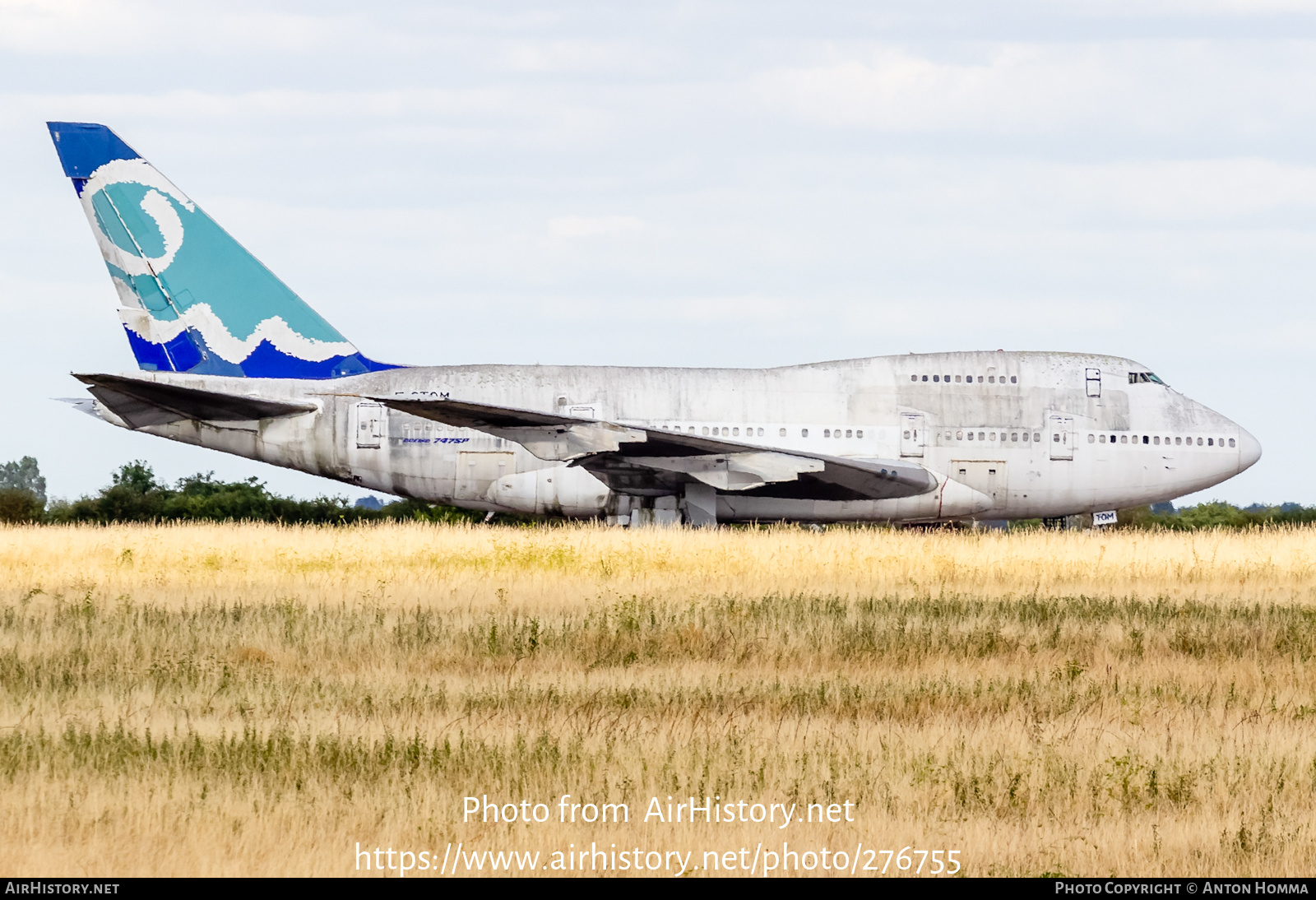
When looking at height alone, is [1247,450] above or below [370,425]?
below

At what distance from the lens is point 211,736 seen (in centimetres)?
878

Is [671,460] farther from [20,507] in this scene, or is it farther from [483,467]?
[20,507]

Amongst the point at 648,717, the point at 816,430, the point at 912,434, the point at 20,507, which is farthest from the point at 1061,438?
the point at 20,507

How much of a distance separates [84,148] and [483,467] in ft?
31.7

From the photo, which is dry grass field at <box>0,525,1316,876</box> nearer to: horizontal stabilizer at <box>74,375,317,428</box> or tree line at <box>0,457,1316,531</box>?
horizontal stabilizer at <box>74,375,317,428</box>

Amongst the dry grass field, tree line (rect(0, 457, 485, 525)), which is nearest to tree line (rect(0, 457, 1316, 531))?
tree line (rect(0, 457, 485, 525))

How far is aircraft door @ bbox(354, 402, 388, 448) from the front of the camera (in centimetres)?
2766

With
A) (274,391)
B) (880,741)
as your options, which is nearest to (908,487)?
(274,391)

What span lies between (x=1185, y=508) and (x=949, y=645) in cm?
3816

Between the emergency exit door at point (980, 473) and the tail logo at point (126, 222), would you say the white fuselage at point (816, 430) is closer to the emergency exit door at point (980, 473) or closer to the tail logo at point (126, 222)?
the emergency exit door at point (980, 473)

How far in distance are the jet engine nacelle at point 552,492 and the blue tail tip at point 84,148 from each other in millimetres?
9515

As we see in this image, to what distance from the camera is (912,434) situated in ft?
91.5

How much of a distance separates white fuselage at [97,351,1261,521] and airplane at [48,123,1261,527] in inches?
1.4

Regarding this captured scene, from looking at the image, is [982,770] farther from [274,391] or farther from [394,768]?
[274,391]
